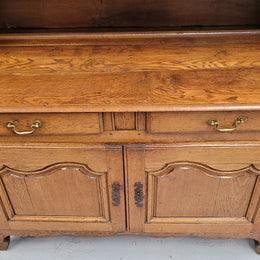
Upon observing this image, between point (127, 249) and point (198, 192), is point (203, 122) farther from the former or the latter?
point (127, 249)

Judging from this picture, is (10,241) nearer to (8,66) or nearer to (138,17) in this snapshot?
(8,66)

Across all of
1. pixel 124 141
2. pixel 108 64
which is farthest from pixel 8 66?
pixel 124 141

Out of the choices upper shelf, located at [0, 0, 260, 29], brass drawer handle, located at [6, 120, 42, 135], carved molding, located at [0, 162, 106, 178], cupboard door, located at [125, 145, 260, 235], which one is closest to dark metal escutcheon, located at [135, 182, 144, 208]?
cupboard door, located at [125, 145, 260, 235]

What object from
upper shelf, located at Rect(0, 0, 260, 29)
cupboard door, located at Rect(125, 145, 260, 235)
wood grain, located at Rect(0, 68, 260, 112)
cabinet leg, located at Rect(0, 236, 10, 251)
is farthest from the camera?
cabinet leg, located at Rect(0, 236, 10, 251)

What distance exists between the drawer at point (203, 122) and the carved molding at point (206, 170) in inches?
4.7

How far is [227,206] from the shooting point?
0.87 meters

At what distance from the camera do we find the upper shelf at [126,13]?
0.93 meters

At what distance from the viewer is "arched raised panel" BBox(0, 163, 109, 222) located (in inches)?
31.1

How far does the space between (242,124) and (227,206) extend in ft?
1.09

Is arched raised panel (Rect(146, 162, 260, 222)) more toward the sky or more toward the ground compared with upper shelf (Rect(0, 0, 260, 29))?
more toward the ground

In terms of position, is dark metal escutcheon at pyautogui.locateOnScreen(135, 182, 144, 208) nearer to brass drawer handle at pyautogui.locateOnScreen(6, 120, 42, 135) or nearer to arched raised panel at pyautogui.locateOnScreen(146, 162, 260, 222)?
arched raised panel at pyautogui.locateOnScreen(146, 162, 260, 222)

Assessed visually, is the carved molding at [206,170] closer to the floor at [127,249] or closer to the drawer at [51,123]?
the drawer at [51,123]

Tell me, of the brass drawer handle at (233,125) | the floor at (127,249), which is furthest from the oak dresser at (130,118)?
the floor at (127,249)

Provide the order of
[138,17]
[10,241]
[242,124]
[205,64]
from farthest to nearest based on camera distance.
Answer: [10,241]
[138,17]
[205,64]
[242,124]
